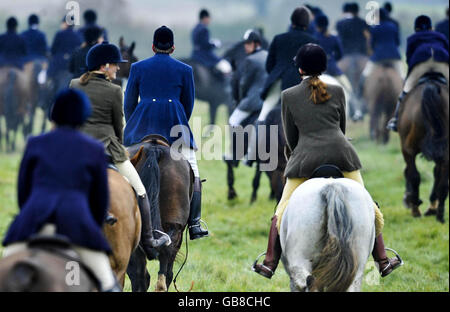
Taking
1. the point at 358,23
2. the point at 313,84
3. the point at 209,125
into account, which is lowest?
the point at 209,125

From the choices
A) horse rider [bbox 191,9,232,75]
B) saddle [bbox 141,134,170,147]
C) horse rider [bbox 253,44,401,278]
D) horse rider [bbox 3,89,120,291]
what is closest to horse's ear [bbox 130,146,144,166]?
saddle [bbox 141,134,170,147]

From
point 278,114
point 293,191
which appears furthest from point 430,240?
point 293,191

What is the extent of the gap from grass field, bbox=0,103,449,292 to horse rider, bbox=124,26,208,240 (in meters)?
1.17

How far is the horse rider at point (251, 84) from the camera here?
15.0 meters

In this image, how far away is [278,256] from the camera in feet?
25.7

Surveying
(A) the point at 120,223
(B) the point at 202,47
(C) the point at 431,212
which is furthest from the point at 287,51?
(B) the point at 202,47

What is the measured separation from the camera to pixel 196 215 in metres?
9.53

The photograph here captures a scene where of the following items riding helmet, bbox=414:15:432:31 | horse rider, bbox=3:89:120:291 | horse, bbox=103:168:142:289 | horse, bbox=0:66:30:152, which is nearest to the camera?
horse rider, bbox=3:89:120:291

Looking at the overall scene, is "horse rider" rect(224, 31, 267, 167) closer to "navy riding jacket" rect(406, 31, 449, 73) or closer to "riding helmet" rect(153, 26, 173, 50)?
"navy riding jacket" rect(406, 31, 449, 73)

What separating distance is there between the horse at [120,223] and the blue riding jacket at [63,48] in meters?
11.0

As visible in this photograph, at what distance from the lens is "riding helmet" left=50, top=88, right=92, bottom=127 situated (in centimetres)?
571

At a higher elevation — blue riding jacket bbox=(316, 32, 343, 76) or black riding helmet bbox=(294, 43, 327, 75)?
black riding helmet bbox=(294, 43, 327, 75)

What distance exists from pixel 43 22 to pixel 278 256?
34067mm
